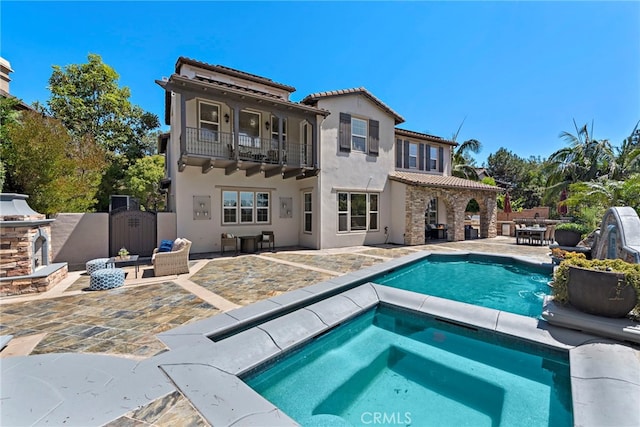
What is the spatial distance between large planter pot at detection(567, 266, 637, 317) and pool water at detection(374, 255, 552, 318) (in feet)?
5.20

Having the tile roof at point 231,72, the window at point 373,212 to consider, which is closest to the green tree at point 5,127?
the tile roof at point 231,72

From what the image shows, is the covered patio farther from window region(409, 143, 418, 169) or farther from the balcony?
the balcony

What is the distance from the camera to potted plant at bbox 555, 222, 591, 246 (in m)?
11.6

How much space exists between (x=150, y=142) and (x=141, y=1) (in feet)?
61.0

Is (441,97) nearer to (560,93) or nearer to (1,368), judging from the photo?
(560,93)

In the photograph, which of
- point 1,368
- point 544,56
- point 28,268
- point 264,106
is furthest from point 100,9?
point 544,56

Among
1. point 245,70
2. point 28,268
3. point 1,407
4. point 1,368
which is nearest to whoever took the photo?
point 1,407

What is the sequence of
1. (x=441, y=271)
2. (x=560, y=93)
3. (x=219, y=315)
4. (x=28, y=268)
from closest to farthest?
(x=219, y=315) → (x=28, y=268) → (x=441, y=271) → (x=560, y=93)

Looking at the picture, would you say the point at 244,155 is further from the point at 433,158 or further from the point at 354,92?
the point at 433,158

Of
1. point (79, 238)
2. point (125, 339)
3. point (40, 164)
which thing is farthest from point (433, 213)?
point (40, 164)

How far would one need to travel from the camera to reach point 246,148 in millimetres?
12867

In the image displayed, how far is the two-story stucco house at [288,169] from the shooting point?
1188cm

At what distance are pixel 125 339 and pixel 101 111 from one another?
2527 centimetres

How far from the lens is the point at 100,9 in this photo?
9336 mm
